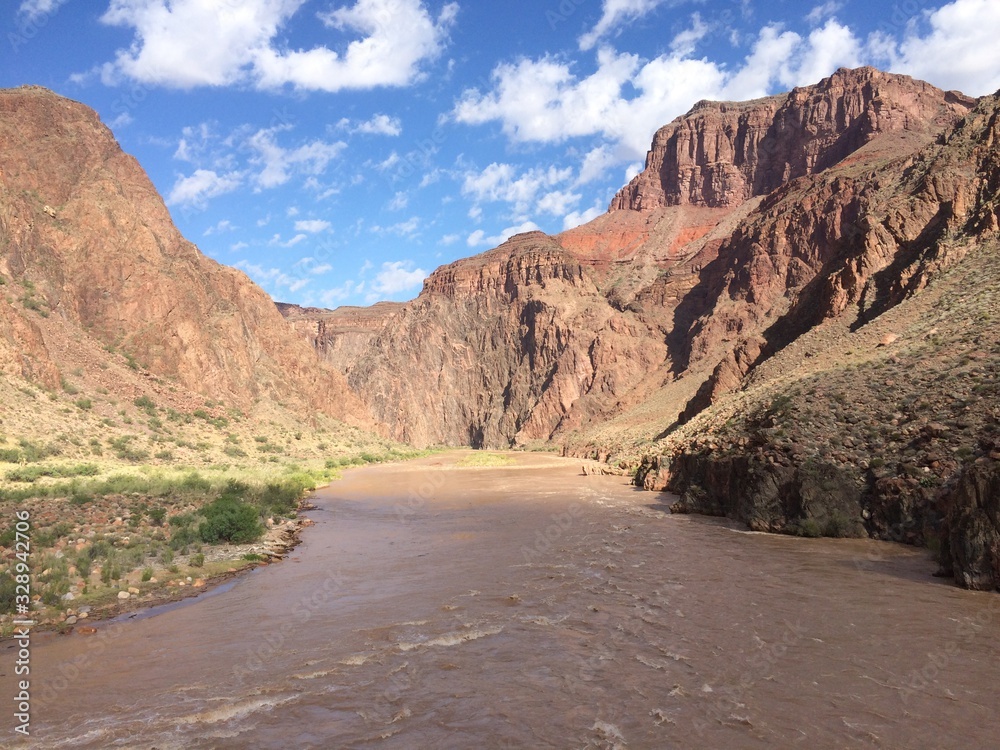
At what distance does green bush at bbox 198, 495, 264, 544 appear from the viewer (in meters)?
16.9

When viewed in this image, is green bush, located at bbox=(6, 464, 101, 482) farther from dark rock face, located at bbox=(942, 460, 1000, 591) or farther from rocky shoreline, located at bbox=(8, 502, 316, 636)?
dark rock face, located at bbox=(942, 460, 1000, 591)

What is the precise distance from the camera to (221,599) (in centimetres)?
1212

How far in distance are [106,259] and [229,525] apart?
159ft

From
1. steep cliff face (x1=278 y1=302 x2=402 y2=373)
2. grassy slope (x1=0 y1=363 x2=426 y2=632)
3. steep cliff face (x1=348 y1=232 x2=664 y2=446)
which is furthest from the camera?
steep cliff face (x1=278 y1=302 x2=402 y2=373)

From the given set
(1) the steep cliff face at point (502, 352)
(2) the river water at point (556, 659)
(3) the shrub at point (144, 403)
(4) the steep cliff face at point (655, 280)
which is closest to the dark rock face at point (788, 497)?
(2) the river water at point (556, 659)

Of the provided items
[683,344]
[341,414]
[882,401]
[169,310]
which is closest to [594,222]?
[683,344]

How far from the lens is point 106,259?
5550 centimetres

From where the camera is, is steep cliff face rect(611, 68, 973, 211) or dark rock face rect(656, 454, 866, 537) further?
steep cliff face rect(611, 68, 973, 211)

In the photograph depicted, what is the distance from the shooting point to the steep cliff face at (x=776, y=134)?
10544 cm

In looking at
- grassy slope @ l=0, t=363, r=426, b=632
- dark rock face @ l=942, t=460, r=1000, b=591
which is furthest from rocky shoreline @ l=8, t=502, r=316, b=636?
dark rock face @ l=942, t=460, r=1000, b=591

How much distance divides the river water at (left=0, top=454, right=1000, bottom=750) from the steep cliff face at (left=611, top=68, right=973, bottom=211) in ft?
325

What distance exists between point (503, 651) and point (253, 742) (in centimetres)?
339
